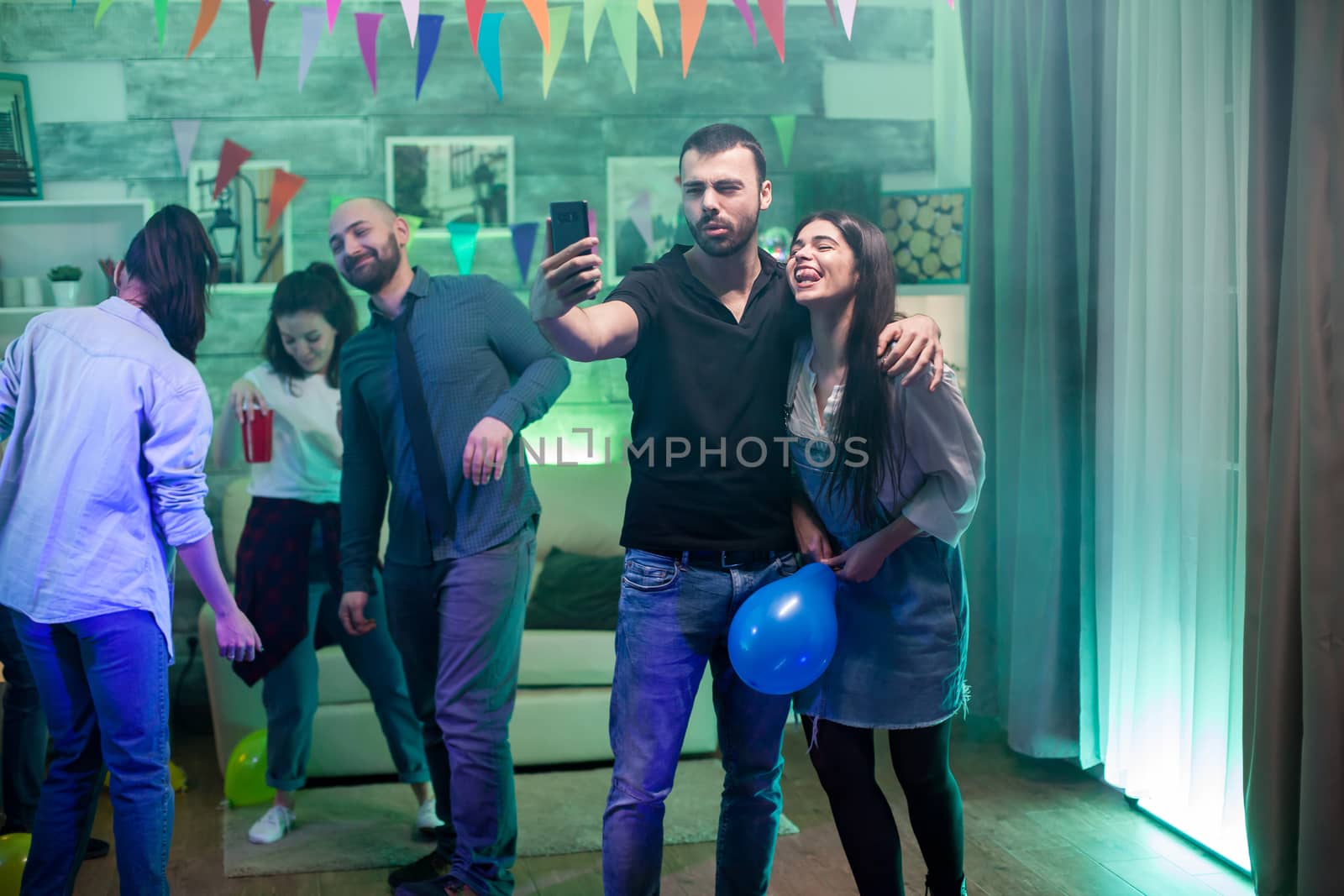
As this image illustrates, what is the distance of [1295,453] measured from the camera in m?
Answer: 2.22

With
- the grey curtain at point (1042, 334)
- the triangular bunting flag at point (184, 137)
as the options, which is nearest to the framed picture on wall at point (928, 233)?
the grey curtain at point (1042, 334)

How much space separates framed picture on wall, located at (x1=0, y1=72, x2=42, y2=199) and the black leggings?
10.3ft

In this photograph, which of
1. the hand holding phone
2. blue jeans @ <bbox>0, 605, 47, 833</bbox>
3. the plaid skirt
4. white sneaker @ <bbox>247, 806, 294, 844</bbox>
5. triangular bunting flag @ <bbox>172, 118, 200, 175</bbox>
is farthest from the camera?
triangular bunting flag @ <bbox>172, 118, 200, 175</bbox>

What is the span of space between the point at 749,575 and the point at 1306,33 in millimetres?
1371

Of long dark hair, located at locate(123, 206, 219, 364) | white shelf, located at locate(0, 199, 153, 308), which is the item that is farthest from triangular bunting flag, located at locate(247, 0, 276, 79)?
long dark hair, located at locate(123, 206, 219, 364)

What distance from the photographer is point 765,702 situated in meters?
1.95

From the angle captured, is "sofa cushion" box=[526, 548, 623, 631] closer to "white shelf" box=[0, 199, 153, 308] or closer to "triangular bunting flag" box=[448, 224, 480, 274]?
"triangular bunting flag" box=[448, 224, 480, 274]

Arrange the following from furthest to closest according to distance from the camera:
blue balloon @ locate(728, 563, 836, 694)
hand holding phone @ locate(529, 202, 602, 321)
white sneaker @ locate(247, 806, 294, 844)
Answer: white sneaker @ locate(247, 806, 294, 844) < blue balloon @ locate(728, 563, 836, 694) < hand holding phone @ locate(529, 202, 602, 321)

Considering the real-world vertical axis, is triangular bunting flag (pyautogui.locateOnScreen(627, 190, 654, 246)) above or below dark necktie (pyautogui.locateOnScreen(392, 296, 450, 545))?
above

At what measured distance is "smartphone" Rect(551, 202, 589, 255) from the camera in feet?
5.76

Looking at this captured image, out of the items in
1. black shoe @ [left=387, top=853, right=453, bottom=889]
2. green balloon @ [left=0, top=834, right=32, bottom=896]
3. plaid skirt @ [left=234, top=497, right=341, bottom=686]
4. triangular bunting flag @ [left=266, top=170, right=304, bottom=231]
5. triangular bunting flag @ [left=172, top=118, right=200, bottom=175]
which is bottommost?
black shoe @ [left=387, top=853, right=453, bottom=889]

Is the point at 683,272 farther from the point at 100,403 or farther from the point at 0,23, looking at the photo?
the point at 0,23

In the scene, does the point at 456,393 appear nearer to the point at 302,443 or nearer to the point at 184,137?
the point at 302,443

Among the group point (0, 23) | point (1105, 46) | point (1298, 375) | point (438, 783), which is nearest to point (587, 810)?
point (438, 783)
